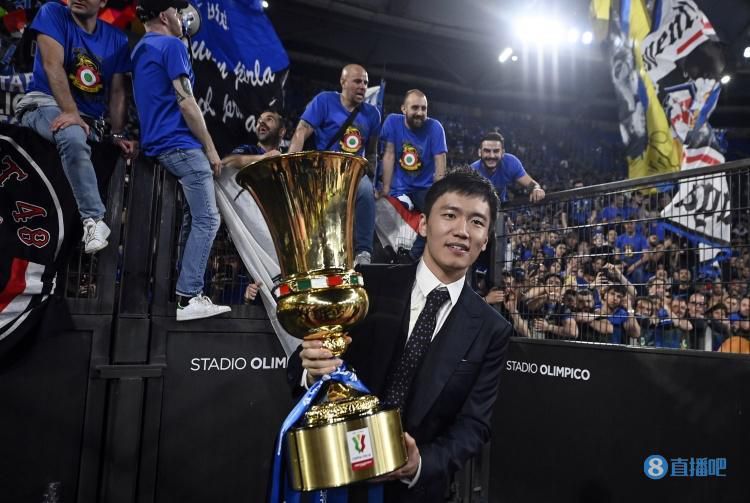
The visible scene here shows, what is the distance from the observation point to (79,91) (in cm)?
319

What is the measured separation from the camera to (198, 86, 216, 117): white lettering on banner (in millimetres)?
4164

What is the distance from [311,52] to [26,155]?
1319cm

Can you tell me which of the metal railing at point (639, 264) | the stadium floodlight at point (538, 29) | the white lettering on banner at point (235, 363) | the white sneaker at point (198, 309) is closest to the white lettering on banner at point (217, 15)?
the white sneaker at point (198, 309)

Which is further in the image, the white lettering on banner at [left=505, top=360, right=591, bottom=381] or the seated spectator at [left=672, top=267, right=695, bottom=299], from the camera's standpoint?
the white lettering on banner at [left=505, top=360, right=591, bottom=381]

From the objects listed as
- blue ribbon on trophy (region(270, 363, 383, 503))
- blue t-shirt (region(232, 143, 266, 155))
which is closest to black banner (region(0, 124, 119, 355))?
blue t-shirt (region(232, 143, 266, 155))

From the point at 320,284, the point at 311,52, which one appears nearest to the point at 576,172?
the point at 311,52

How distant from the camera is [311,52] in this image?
1487 centimetres

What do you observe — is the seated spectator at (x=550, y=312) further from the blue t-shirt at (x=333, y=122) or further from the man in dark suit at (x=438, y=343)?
the man in dark suit at (x=438, y=343)

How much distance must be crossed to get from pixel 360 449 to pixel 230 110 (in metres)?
3.65

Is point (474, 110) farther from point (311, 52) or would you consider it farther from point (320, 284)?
point (320, 284)

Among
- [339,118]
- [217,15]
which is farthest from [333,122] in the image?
[217,15]

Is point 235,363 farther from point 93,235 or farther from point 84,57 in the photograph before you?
point 84,57

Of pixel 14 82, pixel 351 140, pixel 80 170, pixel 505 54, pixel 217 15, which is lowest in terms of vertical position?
pixel 80 170

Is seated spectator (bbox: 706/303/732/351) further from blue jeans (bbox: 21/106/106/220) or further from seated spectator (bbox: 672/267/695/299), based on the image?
blue jeans (bbox: 21/106/106/220)
